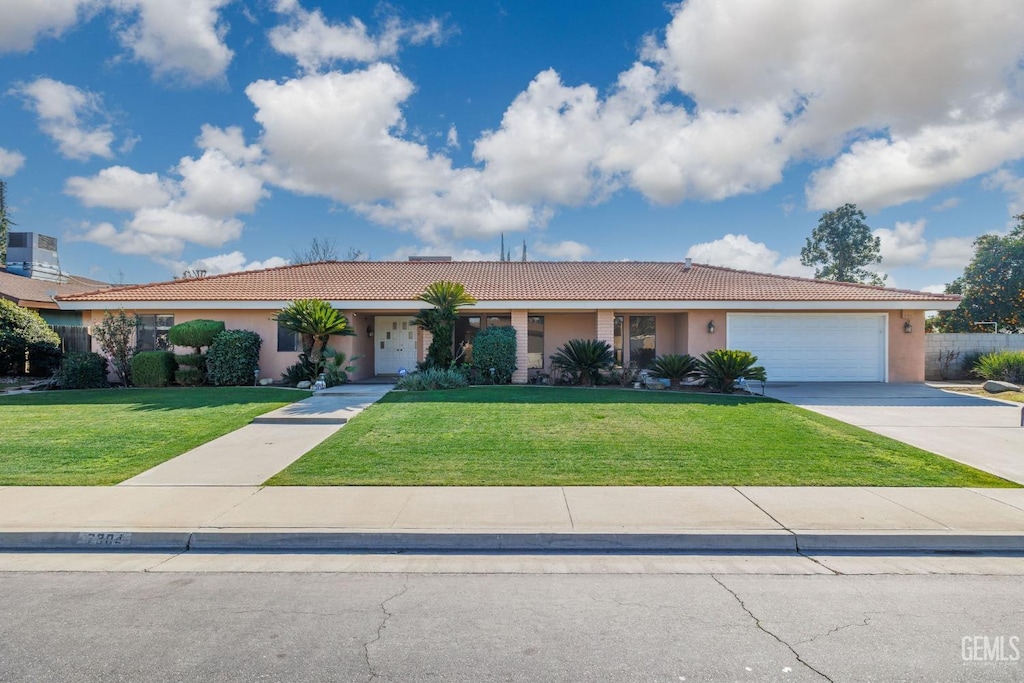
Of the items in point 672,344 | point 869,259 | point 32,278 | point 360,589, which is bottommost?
point 360,589

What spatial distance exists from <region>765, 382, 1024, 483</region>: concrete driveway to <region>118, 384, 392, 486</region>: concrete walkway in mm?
9832

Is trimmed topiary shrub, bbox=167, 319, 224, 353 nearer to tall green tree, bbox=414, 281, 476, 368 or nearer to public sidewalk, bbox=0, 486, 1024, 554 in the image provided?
tall green tree, bbox=414, 281, 476, 368

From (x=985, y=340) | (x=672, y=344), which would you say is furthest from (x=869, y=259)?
(x=672, y=344)

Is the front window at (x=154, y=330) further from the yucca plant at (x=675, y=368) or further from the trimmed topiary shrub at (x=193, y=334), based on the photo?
the yucca plant at (x=675, y=368)

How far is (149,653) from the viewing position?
345 cm

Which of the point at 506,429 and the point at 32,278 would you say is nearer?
the point at 506,429

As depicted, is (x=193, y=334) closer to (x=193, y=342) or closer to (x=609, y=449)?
(x=193, y=342)

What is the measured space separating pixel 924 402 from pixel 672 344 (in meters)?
7.59

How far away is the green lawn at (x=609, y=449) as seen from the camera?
7160 mm

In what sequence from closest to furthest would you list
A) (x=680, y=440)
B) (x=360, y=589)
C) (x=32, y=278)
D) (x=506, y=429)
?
(x=360, y=589)
(x=680, y=440)
(x=506, y=429)
(x=32, y=278)

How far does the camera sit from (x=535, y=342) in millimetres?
19438

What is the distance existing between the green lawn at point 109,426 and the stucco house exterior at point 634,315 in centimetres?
312

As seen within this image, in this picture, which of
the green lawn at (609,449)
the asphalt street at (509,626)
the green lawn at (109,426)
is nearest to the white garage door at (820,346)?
the green lawn at (609,449)

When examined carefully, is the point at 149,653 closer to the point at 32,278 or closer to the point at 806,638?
the point at 806,638
